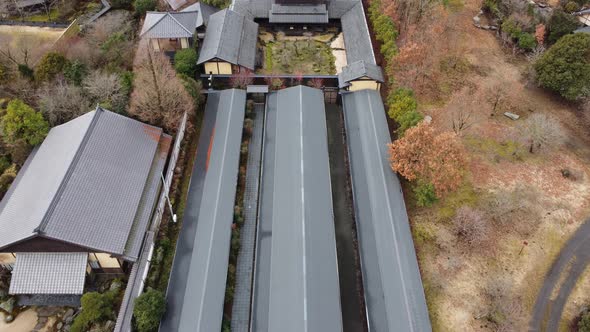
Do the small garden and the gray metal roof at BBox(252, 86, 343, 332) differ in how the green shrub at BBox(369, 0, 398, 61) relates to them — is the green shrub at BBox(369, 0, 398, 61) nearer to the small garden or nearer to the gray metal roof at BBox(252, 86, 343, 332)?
the small garden

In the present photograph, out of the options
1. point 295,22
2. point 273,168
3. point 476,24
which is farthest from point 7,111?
point 476,24

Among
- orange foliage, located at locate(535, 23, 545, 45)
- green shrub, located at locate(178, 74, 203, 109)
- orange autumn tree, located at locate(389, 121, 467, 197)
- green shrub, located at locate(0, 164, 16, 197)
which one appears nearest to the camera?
orange autumn tree, located at locate(389, 121, 467, 197)

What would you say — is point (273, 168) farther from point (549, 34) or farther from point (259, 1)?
point (549, 34)

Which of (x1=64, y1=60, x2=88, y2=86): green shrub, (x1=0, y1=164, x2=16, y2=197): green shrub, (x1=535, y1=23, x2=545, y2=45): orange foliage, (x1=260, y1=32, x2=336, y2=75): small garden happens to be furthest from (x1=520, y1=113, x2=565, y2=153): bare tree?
(x1=0, y1=164, x2=16, y2=197): green shrub

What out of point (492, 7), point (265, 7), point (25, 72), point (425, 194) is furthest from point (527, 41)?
point (25, 72)

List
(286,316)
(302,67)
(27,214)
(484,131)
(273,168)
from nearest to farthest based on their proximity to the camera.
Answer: (286,316) < (27,214) < (273,168) < (484,131) < (302,67)

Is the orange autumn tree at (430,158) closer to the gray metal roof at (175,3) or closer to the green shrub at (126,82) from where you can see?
the green shrub at (126,82)

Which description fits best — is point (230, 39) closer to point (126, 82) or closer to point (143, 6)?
point (126, 82)

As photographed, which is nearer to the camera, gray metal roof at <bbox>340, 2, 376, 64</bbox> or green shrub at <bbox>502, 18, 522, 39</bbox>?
gray metal roof at <bbox>340, 2, 376, 64</bbox>
